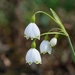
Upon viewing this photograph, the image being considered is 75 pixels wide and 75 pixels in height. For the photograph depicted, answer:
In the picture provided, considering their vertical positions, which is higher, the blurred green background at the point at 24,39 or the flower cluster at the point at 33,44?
the blurred green background at the point at 24,39

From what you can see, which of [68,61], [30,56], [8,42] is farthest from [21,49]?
[30,56]

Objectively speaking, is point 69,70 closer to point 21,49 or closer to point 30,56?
point 21,49

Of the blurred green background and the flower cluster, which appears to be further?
the blurred green background

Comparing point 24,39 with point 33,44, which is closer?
point 33,44

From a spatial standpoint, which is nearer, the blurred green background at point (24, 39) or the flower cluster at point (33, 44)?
the flower cluster at point (33, 44)

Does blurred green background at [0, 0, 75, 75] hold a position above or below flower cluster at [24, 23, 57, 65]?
above

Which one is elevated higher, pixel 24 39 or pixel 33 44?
pixel 24 39

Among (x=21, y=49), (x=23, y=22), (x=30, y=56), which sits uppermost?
(x=23, y=22)

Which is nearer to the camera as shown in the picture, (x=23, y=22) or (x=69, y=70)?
(x=69, y=70)
